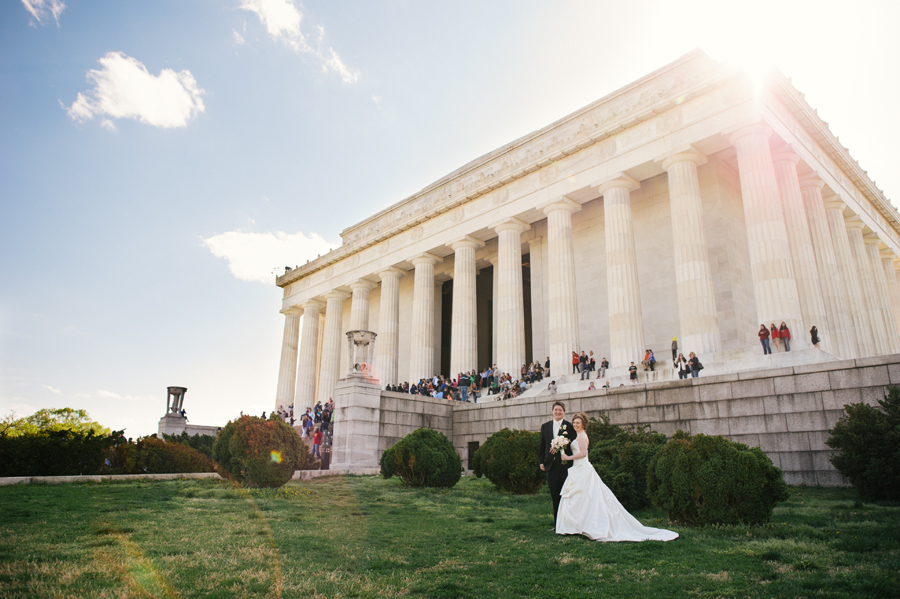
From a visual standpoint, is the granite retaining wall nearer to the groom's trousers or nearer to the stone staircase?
the stone staircase

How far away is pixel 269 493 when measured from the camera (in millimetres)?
12844

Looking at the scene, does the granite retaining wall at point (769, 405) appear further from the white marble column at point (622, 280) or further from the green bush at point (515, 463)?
the white marble column at point (622, 280)

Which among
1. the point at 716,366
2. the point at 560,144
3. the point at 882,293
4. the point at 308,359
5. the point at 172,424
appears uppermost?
the point at 560,144

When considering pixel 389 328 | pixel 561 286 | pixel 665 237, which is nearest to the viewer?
pixel 561 286

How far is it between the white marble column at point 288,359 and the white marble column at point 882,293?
39852 millimetres

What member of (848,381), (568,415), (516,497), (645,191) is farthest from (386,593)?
(645,191)

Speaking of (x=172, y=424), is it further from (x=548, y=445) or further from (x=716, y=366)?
(x=548, y=445)

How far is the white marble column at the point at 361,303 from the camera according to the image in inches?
1622

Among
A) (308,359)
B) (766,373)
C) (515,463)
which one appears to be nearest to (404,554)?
(515,463)

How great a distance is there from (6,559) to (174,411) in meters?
29.1

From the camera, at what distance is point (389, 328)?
38.8 m

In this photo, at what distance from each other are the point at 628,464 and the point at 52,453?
46.9 ft

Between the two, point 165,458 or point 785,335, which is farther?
point 785,335

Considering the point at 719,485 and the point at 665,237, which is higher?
the point at 665,237
